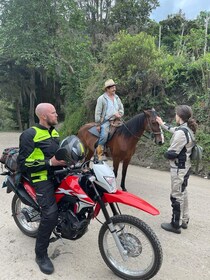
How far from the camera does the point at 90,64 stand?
13023 mm

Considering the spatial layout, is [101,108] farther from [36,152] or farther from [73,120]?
[73,120]

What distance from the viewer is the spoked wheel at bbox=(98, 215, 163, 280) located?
8.96 feet

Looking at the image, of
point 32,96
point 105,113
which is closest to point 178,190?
point 105,113

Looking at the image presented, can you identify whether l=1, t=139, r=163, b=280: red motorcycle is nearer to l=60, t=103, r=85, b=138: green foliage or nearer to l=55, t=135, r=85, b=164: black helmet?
l=55, t=135, r=85, b=164: black helmet

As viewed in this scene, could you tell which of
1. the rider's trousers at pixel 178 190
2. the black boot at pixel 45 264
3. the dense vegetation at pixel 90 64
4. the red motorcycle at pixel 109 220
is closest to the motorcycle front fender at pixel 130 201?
the red motorcycle at pixel 109 220

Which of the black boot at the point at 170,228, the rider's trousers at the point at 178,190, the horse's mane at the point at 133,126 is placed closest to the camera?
the rider's trousers at the point at 178,190

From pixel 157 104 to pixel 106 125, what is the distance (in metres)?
3.96

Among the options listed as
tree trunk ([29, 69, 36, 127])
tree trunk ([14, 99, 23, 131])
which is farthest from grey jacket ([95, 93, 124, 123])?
tree trunk ([14, 99, 23, 131])

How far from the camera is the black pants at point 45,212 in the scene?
297cm

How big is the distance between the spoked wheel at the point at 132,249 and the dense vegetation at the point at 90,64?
507 cm

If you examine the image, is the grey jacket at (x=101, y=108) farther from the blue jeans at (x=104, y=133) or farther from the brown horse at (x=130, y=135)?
the brown horse at (x=130, y=135)

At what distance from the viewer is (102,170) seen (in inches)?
110

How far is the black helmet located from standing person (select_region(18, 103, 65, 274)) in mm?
265

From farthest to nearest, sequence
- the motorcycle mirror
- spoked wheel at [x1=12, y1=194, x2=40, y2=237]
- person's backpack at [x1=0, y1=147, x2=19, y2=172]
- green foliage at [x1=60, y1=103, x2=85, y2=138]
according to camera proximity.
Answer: green foliage at [x1=60, y1=103, x2=85, y2=138], spoked wheel at [x1=12, y1=194, x2=40, y2=237], person's backpack at [x1=0, y1=147, x2=19, y2=172], the motorcycle mirror
